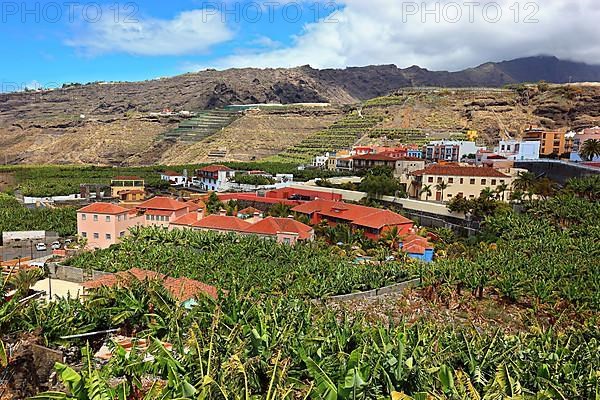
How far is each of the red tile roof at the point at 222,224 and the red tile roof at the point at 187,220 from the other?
830 millimetres

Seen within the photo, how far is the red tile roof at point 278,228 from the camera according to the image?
29.8 meters

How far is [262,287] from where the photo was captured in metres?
18.7

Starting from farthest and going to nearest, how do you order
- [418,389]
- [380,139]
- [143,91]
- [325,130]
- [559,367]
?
[143,91] < [325,130] < [380,139] < [559,367] < [418,389]

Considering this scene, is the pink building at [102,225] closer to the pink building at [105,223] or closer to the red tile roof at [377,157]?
the pink building at [105,223]

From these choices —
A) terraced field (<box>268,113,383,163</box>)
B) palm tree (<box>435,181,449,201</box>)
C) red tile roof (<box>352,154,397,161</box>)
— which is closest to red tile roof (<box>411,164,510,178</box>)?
palm tree (<box>435,181,449,201</box>)

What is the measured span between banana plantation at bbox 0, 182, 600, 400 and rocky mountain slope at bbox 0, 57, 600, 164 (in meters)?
64.7

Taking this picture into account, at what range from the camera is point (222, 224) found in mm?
31016

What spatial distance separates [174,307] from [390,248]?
66.5 ft

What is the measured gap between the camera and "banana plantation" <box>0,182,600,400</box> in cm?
722

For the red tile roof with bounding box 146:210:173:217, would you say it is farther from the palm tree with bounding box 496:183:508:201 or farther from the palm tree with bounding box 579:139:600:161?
the palm tree with bounding box 579:139:600:161

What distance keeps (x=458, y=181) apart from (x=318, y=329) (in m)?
34.0

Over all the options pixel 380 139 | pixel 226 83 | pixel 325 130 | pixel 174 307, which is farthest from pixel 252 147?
pixel 174 307

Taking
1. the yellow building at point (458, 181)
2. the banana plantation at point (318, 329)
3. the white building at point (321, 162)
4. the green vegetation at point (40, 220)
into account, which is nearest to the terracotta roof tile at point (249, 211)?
the banana plantation at point (318, 329)

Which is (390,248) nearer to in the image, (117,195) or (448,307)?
(448,307)
